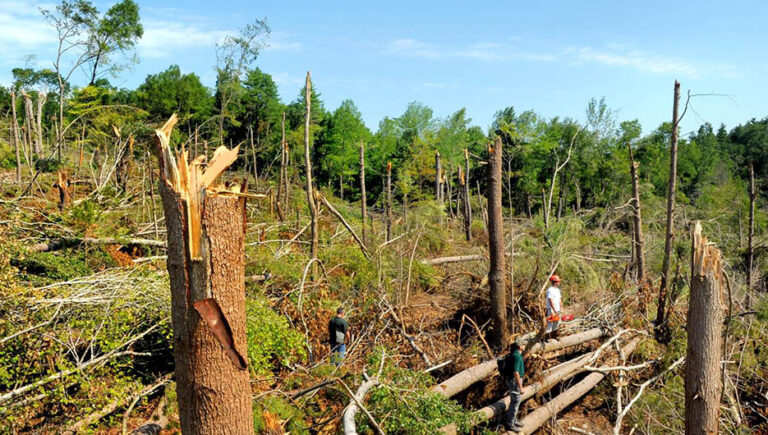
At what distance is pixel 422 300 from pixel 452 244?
4.35 metres

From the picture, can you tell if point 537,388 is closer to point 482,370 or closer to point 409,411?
point 482,370

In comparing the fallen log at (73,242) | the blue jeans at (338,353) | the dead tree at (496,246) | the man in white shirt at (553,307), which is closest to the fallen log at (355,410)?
the blue jeans at (338,353)

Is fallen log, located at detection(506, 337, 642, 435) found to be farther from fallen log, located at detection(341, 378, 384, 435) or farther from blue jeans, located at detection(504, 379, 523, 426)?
fallen log, located at detection(341, 378, 384, 435)

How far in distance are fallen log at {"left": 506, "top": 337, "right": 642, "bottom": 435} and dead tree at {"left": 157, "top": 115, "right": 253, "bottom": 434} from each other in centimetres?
458

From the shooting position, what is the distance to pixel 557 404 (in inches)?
283

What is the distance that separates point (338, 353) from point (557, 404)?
3103 mm

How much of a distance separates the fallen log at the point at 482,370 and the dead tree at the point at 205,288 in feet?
12.0

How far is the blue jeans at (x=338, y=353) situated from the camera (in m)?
7.32

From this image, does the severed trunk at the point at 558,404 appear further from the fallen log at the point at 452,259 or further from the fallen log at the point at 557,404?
the fallen log at the point at 452,259

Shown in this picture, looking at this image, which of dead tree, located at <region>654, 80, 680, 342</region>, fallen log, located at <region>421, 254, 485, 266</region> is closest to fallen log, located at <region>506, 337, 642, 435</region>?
dead tree, located at <region>654, 80, 680, 342</region>

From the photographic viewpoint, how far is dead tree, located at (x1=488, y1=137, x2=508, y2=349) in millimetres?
7742

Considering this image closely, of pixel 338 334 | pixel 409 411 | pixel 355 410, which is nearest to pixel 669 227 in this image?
pixel 338 334

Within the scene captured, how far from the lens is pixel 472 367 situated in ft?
23.3

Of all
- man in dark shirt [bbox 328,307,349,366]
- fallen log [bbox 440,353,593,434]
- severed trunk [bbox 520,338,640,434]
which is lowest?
severed trunk [bbox 520,338,640,434]
